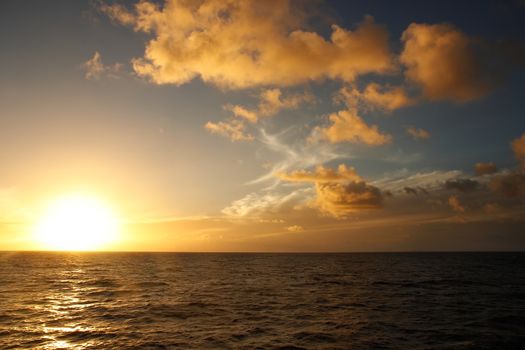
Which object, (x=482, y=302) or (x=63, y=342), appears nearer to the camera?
(x=63, y=342)

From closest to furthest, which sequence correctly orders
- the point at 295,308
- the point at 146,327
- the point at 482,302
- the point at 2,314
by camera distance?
the point at 146,327
the point at 2,314
the point at 295,308
the point at 482,302

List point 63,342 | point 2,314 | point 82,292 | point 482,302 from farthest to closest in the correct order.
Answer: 1. point 82,292
2. point 482,302
3. point 2,314
4. point 63,342

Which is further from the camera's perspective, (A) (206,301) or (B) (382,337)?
(A) (206,301)

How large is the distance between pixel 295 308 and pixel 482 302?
73.4 ft

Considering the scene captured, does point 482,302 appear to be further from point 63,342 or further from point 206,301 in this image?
point 63,342

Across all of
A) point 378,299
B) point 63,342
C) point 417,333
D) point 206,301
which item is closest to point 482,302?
point 378,299

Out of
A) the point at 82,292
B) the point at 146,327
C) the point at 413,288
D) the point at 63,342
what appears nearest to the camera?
the point at 63,342

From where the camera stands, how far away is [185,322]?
29688mm

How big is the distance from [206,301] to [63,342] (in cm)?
1799

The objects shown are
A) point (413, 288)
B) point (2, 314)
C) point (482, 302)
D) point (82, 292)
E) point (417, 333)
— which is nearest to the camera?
point (417, 333)

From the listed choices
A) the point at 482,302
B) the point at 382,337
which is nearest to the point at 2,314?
the point at 382,337

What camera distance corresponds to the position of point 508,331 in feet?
88.8

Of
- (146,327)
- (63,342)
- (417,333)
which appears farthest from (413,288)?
(63,342)

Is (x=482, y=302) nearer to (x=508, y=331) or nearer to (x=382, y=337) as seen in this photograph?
(x=508, y=331)
